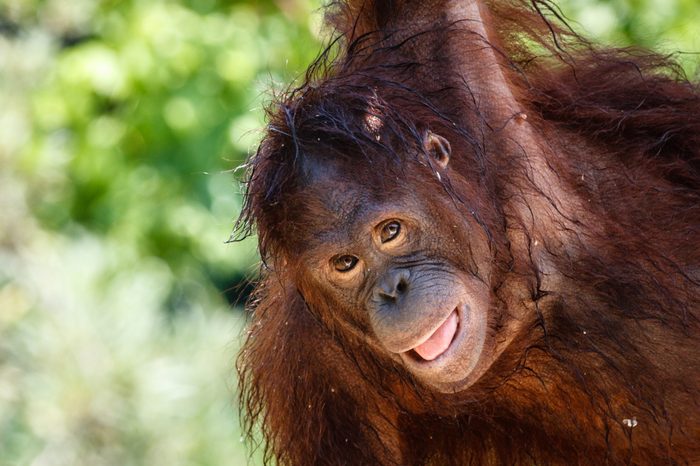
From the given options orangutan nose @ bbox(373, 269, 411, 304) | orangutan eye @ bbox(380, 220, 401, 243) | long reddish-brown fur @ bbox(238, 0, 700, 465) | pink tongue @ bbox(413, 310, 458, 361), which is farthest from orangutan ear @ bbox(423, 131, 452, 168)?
pink tongue @ bbox(413, 310, 458, 361)

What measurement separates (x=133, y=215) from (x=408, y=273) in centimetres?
421

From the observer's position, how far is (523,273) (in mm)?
3289

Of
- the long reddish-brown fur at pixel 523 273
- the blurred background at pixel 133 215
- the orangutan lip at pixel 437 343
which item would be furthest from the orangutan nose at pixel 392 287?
the blurred background at pixel 133 215

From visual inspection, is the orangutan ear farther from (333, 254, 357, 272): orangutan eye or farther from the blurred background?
the blurred background

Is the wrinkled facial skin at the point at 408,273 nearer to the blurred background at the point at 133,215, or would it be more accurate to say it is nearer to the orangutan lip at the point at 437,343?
the orangutan lip at the point at 437,343

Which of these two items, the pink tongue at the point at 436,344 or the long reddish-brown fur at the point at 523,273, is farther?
the long reddish-brown fur at the point at 523,273

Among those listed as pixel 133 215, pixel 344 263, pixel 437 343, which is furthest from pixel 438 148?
pixel 133 215

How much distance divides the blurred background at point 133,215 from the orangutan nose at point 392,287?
2.61 metres

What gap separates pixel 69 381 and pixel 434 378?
354cm

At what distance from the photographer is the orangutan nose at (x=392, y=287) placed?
308 centimetres

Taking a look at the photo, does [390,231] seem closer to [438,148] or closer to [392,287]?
[392,287]

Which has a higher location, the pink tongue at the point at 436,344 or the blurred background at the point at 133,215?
the blurred background at the point at 133,215

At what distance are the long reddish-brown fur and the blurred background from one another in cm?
218

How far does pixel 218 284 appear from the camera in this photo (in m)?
8.83
